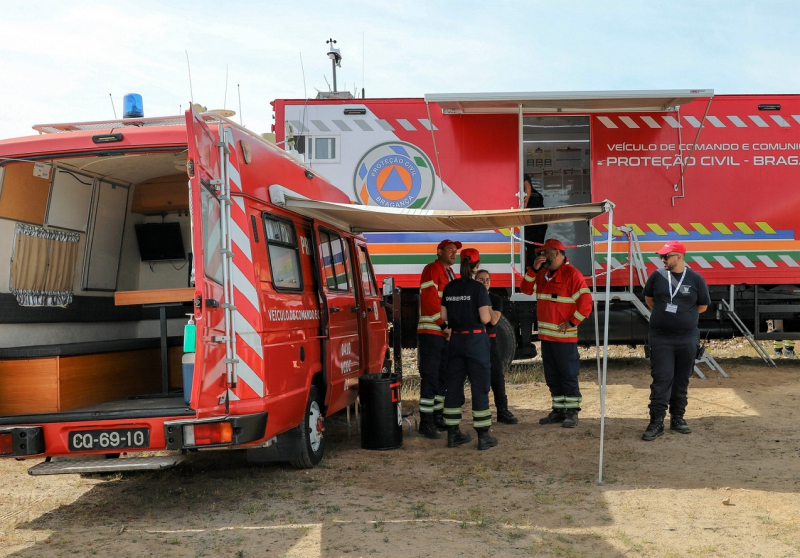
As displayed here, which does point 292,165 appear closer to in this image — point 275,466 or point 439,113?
point 275,466

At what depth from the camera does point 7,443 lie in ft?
14.9

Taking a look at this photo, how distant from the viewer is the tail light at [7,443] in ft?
14.9

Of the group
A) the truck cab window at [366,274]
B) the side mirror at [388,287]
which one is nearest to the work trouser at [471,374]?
the side mirror at [388,287]

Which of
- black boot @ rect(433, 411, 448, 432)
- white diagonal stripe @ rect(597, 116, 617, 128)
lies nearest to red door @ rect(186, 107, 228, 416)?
black boot @ rect(433, 411, 448, 432)

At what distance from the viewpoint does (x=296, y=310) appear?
18.1ft

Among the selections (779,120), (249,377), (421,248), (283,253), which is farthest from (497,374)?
(779,120)

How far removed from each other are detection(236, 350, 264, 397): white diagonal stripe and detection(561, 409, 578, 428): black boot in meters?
3.62

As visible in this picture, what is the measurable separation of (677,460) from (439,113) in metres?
5.19

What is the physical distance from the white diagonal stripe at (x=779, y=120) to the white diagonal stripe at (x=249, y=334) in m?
7.70

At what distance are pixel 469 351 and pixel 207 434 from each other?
2640mm

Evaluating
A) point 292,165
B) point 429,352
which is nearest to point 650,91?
point 429,352

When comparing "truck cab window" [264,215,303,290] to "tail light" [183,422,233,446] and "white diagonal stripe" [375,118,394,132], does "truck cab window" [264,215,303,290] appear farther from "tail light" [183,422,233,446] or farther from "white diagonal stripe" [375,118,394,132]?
"white diagonal stripe" [375,118,394,132]

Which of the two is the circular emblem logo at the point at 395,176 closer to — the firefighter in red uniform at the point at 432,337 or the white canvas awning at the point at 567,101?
the white canvas awning at the point at 567,101

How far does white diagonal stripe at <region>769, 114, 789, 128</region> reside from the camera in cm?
959
